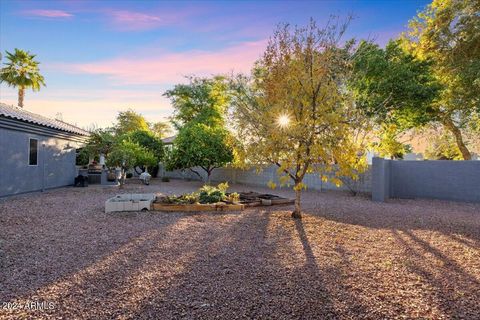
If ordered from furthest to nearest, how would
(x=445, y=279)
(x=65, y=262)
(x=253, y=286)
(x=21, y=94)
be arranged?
(x=21, y=94)
(x=65, y=262)
(x=445, y=279)
(x=253, y=286)

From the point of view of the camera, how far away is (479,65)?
40.6 ft

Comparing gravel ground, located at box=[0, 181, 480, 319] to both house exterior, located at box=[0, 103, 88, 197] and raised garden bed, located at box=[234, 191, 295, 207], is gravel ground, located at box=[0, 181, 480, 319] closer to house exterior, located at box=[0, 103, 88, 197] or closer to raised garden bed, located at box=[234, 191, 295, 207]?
raised garden bed, located at box=[234, 191, 295, 207]

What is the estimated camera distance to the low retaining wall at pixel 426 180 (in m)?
11.3

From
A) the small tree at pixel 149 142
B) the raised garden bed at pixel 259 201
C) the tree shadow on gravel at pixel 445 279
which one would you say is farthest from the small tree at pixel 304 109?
the small tree at pixel 149 142

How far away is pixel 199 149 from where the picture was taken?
15.7 meters

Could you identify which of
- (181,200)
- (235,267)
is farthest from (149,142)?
(235,267)

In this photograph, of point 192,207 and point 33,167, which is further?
point 33,167

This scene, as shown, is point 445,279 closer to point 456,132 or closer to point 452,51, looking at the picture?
point 452,51

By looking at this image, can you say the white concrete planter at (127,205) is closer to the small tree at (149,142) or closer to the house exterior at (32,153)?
the house exterior at (32,153)

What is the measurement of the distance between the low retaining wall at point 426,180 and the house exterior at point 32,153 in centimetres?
1288

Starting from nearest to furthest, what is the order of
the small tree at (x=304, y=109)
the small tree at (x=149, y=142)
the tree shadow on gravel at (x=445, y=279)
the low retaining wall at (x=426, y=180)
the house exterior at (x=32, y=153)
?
the tree shadow on gravel at (x=445, y=279)
the small tree at (x=304, y=109)
the house exterior at (x=32, y=153)
the low retaining wall at (x=426, y=180)
the small tree at (x=149, y=142)

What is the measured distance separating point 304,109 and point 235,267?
158 inches

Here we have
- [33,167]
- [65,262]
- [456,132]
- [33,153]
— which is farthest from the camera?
[456,132]

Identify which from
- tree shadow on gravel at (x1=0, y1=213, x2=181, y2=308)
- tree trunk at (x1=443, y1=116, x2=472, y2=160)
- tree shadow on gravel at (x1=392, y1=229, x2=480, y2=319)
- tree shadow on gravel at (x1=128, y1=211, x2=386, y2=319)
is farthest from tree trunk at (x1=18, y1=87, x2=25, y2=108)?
tree trunk at (x1=443, y1=116, x2=472, y2=160)
